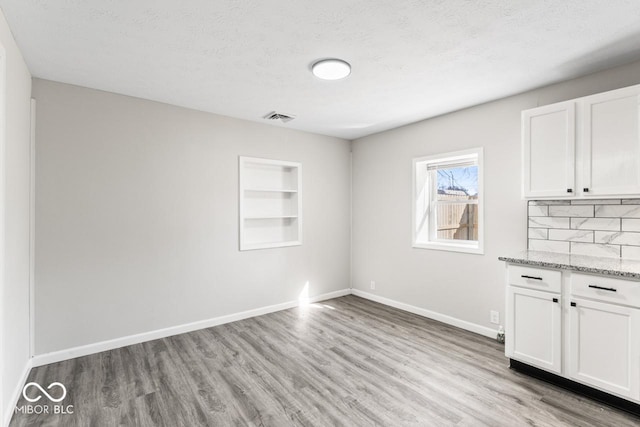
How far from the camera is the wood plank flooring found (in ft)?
6.64

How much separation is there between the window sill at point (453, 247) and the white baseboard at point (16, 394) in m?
3.94

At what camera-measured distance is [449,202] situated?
392 centimetres

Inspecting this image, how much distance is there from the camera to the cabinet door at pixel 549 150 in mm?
2477

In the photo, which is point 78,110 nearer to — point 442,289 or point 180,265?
point 180,265

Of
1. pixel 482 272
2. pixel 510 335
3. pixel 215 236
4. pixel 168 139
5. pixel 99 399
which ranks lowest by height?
pixel 99 399

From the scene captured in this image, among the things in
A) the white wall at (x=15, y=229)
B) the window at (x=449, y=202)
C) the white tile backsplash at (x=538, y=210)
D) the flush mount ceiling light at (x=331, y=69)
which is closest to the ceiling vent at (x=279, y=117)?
the flush mount ceiling light at (x=331, y=69)

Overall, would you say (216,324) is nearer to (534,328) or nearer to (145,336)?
(145,336)

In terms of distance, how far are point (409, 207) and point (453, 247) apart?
781 mm

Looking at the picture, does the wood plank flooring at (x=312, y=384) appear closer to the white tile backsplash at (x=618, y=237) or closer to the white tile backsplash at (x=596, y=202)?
the white tile backsplash at (x=618, y=237)

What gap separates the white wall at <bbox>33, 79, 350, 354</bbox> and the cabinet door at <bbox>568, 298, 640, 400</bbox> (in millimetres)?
3104

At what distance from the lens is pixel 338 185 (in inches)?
193

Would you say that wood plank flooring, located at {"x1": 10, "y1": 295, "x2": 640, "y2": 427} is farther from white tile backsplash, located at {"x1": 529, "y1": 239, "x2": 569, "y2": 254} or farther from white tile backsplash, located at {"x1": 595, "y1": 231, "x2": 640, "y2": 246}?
white tile backsplash, located at {"x1": 595, "y1": 231, "x2": 640, "y2": 246}

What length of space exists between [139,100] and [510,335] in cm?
412

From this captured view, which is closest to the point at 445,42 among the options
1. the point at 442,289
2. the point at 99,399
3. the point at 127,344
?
the point at 442,289
